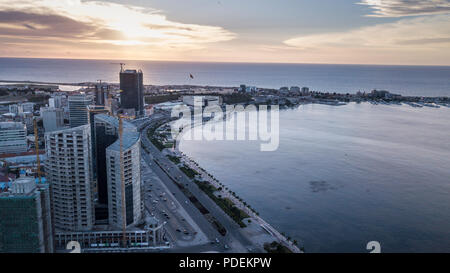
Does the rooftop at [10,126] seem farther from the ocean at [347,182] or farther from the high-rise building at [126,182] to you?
the high-rise building at [126,182]

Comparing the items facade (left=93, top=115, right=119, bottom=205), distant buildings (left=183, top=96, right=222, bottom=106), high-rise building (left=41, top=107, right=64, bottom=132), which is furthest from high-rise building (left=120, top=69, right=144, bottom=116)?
facade (left=93, top=115, right=119, bottom=205)

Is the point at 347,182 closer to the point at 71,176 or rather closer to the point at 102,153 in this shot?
the point at 102,153

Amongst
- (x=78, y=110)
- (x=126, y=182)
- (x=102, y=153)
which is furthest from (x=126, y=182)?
(x=78, y=110)

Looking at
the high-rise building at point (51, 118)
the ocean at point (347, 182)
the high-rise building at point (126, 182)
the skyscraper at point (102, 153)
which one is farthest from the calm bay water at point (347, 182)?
the high-rise building at point (51, 118)

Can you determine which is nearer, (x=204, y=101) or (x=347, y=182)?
(x=347, y=182)

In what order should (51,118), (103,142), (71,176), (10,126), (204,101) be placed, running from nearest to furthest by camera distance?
(71,176)
(103,142)
(10,126)
(51,118)
(204,101)

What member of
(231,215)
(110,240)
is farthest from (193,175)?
(110,240)
